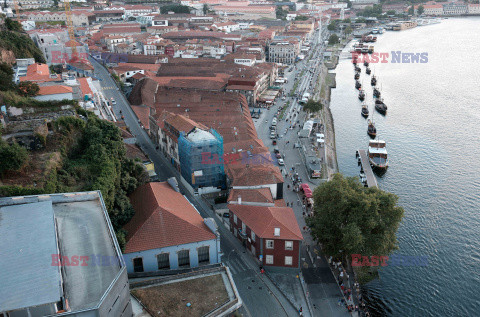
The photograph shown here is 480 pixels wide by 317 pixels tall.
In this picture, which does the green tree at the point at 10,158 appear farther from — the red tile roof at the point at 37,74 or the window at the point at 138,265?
the red tile roof at the point at 37,74

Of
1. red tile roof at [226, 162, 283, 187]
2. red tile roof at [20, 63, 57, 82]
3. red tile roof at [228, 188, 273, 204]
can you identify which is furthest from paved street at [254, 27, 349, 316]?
red tile roof at [20, 63, 57, 82]

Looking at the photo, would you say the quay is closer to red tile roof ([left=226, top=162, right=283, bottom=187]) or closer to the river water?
the river water

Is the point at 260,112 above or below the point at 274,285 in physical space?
above

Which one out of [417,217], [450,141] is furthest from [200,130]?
[450,141]

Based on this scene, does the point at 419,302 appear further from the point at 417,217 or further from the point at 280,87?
the point at 280,87

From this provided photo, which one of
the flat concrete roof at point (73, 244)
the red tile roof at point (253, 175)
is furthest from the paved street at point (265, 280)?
the flat concrete roof at point (73, 244)

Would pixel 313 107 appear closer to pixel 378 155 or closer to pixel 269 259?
pixel 378 155
